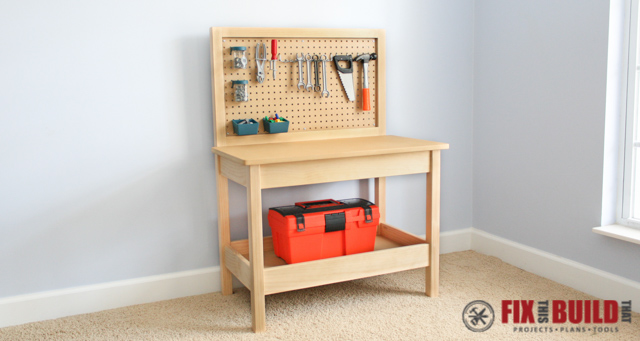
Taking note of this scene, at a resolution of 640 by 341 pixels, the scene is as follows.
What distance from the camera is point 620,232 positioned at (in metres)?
2.31

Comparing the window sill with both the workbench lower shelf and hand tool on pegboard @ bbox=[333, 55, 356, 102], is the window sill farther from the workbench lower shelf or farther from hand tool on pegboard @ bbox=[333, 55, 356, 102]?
hand tool on pegboard @ bbox=[333, 55, 356, 102]

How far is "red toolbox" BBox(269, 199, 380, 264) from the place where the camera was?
229cm

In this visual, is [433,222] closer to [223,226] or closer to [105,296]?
[223,226]

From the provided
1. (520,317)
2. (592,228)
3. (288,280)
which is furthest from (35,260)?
(592,228)

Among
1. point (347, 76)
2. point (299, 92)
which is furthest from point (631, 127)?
point (299, 92)

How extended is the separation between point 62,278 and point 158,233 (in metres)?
0.46

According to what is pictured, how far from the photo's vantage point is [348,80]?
106 inches

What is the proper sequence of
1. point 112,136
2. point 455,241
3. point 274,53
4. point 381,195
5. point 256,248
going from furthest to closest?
point 455,241 < point 381,195 < point 274,53 < point 112,136 < point 256,248

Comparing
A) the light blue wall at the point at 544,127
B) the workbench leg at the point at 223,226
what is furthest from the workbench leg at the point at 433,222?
the workbench leg at the point at 223,226

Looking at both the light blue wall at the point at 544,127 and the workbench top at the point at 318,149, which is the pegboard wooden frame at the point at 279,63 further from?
the light blue wall at the point at 544,127

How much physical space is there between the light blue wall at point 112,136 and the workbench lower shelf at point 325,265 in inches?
9.2

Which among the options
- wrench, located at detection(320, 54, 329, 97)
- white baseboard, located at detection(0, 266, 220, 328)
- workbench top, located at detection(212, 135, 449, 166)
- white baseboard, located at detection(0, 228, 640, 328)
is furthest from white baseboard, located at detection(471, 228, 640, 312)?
white baseboard, located at detection(0, 266, 220, 328)

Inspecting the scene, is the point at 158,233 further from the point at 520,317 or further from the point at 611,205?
the point at 611,205

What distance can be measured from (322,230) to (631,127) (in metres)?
1.47
